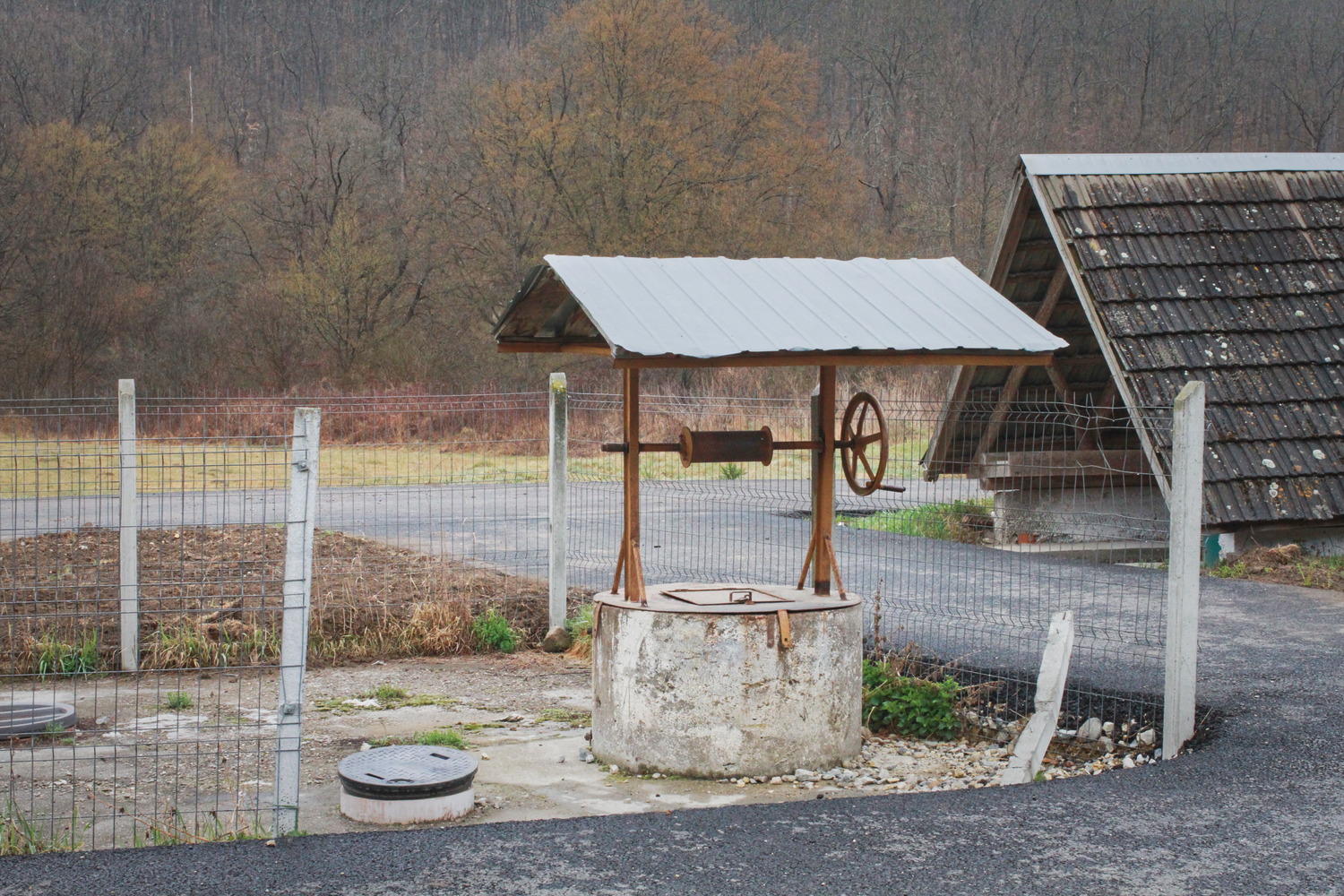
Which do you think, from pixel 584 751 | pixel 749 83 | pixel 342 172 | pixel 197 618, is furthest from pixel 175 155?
pixel 584 751

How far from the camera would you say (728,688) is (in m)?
6.14

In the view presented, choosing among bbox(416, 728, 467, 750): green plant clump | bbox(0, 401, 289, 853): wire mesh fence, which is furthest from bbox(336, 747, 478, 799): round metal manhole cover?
bbox(416, 728, 467, 750): green plant clump

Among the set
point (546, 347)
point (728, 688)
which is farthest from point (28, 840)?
point (546, 347)

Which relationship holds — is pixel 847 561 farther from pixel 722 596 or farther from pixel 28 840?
pixel 28 840

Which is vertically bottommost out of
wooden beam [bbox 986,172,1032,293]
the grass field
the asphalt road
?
the asphalt road

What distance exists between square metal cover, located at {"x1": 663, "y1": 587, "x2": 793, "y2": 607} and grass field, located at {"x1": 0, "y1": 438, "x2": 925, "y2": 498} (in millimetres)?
3712

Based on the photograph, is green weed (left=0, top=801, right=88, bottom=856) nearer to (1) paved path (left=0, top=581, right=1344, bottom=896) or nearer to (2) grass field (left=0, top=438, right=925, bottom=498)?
(1) paved path (left=0, top=581, right=1344, bottom=896)

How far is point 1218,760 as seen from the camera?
575cm

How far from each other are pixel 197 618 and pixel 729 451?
4340mm

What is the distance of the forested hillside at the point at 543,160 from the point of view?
33.9m

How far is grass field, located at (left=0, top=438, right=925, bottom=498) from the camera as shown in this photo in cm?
1152

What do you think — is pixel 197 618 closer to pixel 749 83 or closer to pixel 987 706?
pixel 987 706

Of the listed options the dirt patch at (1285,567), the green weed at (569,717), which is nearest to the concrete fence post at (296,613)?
the green weed at (569,717)

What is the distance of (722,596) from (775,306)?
1.51 m
